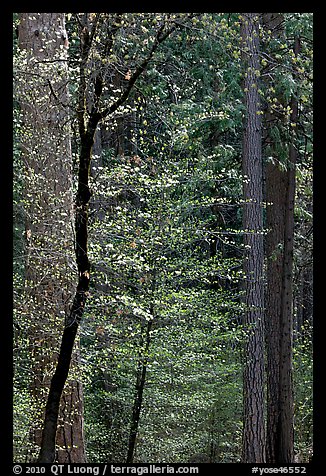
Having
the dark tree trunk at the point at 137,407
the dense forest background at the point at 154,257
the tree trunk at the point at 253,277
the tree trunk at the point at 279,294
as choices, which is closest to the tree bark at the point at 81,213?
the dense forest background at the point at 154,257

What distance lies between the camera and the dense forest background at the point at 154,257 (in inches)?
209

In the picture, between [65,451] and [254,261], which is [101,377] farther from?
[65,451]

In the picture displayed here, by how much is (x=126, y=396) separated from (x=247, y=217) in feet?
10.4

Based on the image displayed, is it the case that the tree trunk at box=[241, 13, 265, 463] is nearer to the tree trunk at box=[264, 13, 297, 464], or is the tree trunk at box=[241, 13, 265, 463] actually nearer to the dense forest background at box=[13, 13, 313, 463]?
the dense forest background at box=[13, 13, 313, 463]

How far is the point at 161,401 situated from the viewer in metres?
8.88

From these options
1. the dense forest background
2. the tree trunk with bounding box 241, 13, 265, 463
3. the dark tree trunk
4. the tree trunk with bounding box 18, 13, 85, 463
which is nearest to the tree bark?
the dense forest background

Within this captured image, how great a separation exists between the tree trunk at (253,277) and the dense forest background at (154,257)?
22 mm

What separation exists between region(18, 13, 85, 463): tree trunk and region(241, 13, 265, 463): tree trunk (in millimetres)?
3557

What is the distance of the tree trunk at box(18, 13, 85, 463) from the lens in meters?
5.46

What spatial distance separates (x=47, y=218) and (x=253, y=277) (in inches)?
172

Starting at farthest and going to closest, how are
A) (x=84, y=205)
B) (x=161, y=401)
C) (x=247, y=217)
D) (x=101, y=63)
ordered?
1. (x=247, y=217)
2. (x=161, y=401)
3. (x=84, y=205)
4. (x=101, y=63)

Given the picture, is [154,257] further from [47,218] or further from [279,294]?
[279,294]
